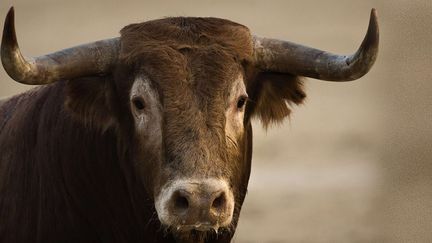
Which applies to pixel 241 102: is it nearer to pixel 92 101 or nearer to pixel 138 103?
pixel 138 103

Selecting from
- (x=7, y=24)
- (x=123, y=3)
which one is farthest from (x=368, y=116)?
(x=7, y=24)

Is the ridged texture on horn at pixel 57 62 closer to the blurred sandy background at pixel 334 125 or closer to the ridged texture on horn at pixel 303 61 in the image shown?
the ridged texture on horn at pixel 303 61

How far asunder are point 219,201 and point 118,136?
43.3 inches

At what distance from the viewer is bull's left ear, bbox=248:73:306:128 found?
8188mm

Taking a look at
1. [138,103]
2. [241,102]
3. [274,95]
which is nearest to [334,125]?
[274,95]

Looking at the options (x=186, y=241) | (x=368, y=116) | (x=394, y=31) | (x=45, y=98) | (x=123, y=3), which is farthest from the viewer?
(x=123, y=3)

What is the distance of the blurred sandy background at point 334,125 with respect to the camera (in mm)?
15234

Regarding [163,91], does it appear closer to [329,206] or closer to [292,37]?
[329,206]

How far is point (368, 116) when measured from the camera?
2041cm

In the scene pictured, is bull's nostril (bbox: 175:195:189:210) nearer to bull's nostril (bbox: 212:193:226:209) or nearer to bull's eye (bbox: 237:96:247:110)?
bull's nostril (bbox: 212:193:226:209)

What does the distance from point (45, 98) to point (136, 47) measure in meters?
0.81

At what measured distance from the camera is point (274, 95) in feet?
27.2

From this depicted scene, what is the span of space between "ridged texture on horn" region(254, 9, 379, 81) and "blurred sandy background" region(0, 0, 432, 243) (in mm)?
5506

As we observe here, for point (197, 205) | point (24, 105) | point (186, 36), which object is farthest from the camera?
point (24, 105)
